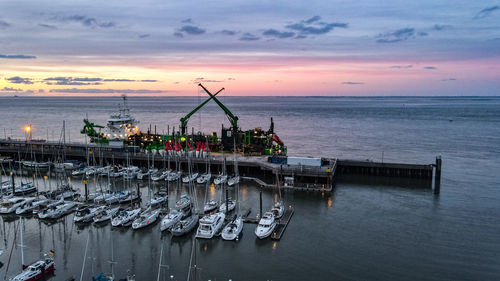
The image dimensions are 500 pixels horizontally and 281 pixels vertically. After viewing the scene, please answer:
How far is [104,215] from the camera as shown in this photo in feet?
129

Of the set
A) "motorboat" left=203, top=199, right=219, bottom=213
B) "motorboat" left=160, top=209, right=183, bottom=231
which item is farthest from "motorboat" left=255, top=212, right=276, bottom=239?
"motorboat" left=160, top=209, right=183, bottom=231

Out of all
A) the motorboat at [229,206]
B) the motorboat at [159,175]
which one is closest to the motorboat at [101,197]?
the motorboat at [159,175]

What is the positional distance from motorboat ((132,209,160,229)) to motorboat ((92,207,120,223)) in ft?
11.0

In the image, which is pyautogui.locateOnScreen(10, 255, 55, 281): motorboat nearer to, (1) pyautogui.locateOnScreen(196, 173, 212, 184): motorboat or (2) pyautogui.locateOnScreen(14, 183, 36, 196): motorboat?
(2) pyautogui.locateOnScreen(14, 183, 36, 196): motorboat

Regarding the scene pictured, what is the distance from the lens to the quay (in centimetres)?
5366

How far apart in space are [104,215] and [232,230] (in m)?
14.2

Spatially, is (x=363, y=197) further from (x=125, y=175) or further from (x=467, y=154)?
(x=467, y=154)

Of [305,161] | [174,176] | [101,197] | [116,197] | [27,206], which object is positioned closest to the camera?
[27,206]

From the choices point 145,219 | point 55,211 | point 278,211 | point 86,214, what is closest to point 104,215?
point 86,214

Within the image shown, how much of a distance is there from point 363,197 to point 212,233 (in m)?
23.4

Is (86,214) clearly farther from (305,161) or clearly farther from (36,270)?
(305,161)

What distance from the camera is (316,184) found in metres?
52.3

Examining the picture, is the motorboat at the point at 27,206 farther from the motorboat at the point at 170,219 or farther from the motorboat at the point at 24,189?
the motorboat at the point at 170,219

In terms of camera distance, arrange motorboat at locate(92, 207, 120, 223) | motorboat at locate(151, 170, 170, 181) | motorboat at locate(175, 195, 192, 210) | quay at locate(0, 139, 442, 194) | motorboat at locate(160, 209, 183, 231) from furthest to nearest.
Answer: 1. motorboat at locate(151, 170, 170, 181)
2. quay at locate(0, 139, 442, 194)
3. motorboat at locate(175, 195, 192, 210)
4. motorboat at locate(92, 207, 120, 223)
5. motorboat at locate(160, 209, 183, 231)
